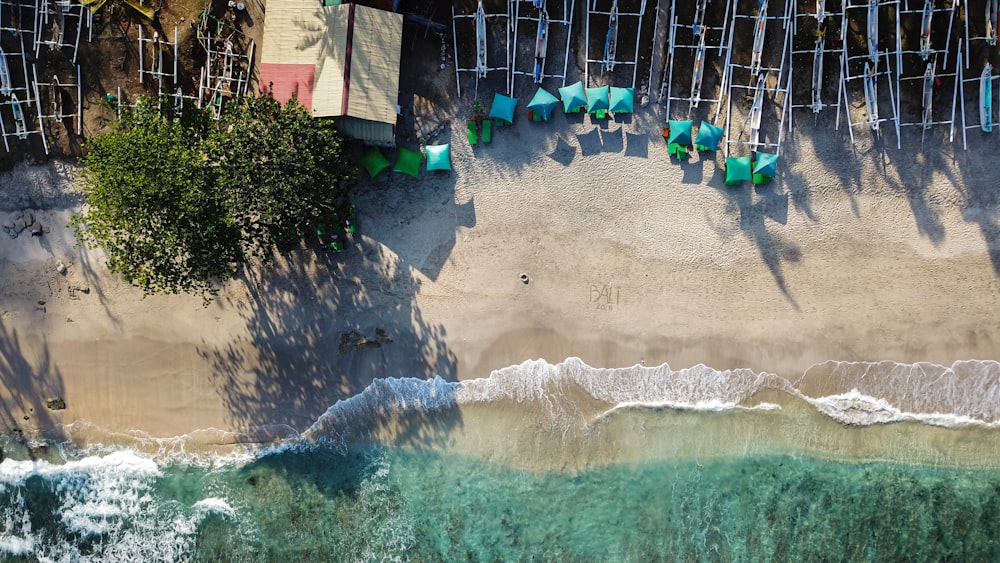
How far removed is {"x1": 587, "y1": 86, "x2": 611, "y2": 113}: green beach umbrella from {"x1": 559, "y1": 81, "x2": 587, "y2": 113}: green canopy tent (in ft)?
0.62

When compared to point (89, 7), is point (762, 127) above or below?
below

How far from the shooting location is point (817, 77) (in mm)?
20453

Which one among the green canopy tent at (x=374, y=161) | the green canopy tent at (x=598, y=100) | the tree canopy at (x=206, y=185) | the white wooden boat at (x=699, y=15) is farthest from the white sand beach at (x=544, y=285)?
the white wooden boat at (x=699, y=15)

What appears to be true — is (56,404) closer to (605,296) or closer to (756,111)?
(605,296)

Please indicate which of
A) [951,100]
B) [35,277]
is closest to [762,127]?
[951,100]

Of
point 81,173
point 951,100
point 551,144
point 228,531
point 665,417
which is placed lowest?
point 228,531

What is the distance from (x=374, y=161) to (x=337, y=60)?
292cm

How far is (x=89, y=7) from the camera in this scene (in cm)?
2073

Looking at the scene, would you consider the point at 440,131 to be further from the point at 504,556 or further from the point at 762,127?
the point at 504,556

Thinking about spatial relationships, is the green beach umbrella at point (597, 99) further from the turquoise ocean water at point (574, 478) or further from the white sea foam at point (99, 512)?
the white sea foam at point (99, 512)

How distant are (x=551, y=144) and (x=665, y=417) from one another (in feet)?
28.6

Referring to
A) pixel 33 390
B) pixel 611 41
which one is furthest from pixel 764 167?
pixel 33 390

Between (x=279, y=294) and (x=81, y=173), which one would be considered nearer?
(x=81, y=173)

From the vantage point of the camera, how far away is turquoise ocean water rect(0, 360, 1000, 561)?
67.3ft
